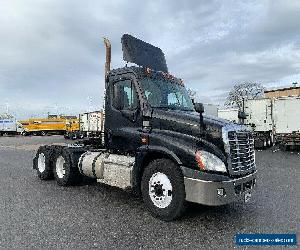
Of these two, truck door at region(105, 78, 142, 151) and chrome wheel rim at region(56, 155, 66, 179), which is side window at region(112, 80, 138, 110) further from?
chrome wheel rim at region(56, 155, 66, 179)

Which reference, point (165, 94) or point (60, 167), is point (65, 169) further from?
point (165, 94)

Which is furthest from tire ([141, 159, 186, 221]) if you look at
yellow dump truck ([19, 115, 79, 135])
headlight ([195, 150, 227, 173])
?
yellow dump truck ([19, 115, 79, 135])

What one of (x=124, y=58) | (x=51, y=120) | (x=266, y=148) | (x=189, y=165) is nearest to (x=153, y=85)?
(x=124, y=58)

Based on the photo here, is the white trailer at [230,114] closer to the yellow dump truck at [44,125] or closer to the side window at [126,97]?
the side window at [126,97]

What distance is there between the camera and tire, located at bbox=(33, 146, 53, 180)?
9.81m

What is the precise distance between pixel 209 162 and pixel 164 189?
103cm

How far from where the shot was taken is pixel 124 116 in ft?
23.3

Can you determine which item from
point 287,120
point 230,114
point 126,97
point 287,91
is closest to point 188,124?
point 126,97

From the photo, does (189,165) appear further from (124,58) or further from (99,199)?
(124,58)

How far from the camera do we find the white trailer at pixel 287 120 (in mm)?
20141

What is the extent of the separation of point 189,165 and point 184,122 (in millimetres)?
937

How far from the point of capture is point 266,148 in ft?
77.0

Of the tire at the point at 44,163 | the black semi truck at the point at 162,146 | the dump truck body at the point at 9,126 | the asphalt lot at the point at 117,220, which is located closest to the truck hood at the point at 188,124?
the black semi truck at the point at 162,146

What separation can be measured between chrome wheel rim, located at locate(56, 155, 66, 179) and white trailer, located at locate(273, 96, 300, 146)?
53.0ft
